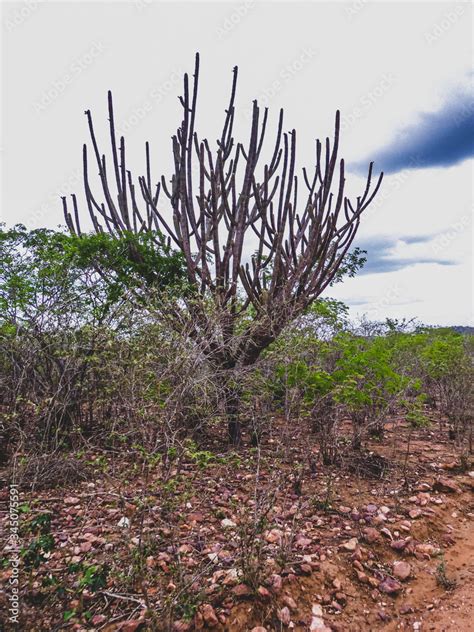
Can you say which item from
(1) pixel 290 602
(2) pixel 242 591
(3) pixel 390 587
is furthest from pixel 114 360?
(3) pixel 390 587

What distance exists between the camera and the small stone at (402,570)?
2611 mm

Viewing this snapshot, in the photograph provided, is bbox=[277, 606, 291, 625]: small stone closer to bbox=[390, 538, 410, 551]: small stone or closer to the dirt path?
the dirt path

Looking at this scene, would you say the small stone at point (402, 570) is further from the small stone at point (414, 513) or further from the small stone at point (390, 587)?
the small stone at point (414, 513)

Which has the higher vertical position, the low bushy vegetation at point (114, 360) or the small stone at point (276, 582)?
the low bushy vegetation at point (114, 360)

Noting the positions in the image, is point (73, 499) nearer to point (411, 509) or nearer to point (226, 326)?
point (226, 326)

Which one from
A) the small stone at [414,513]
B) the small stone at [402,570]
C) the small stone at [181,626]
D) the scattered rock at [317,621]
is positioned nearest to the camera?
the small stone at [181,626]

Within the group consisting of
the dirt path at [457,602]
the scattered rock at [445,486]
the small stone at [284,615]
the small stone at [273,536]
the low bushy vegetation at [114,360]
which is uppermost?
the low bushy vegetation at [114,360]

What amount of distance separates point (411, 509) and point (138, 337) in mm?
3323

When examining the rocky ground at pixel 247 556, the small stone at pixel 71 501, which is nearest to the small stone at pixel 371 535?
the rocky ground at pixel 247 556

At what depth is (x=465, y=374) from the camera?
6.60 meters

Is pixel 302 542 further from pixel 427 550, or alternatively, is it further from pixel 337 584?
pixel 427 550

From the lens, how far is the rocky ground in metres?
2.07

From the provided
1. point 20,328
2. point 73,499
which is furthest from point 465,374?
point 20,328

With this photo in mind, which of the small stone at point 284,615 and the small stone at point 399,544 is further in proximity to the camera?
the small stone at point 399,544
